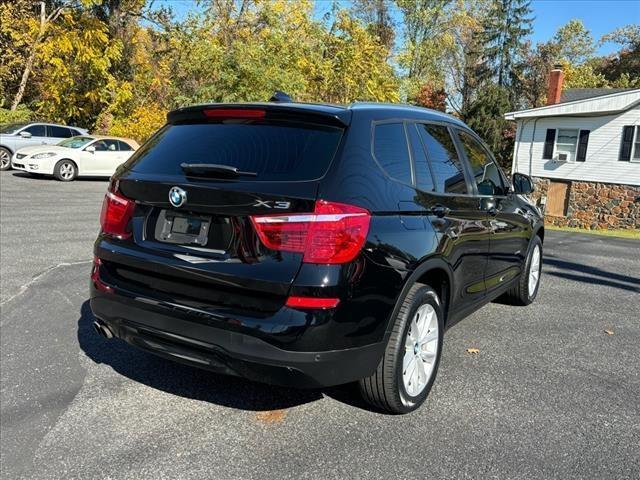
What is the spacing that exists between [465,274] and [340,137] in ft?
5.00

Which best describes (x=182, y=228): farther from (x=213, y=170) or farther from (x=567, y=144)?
(x=567, y=144)

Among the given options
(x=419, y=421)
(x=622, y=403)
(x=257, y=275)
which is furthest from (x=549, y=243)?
(x=257, y=275)

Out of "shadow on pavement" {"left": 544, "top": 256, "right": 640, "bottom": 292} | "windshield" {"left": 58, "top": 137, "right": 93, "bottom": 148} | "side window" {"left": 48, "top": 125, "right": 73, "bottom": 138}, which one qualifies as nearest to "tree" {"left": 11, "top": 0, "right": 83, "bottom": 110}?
"side window" {"left": 48, "top": 125, "right": 73, "bottom": 138}

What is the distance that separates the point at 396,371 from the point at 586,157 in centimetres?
2821

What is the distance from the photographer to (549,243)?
38.3ft

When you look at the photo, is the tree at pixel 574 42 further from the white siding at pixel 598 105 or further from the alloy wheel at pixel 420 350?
the alloy wheel at pixel 420 350

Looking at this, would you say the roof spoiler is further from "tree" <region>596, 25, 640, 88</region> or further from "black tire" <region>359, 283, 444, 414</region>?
"tree" <region>596, 25, 640, 88</region>

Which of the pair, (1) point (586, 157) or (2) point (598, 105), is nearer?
(2) point (598, 105)

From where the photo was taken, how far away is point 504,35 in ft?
144

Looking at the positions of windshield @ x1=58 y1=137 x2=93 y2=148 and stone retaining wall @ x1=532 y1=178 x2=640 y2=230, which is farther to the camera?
stone retaining wall @ x1=532 y1=178 x2=640 y2=230

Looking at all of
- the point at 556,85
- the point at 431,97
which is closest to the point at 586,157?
the point at 556,85

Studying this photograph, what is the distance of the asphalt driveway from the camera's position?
9.18 feet

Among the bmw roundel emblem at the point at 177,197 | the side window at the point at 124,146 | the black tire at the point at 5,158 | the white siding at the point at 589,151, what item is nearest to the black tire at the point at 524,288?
the bmw roundel emblem at the point at 177,197

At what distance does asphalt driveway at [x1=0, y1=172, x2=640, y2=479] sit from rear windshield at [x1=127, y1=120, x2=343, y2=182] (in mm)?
1420
